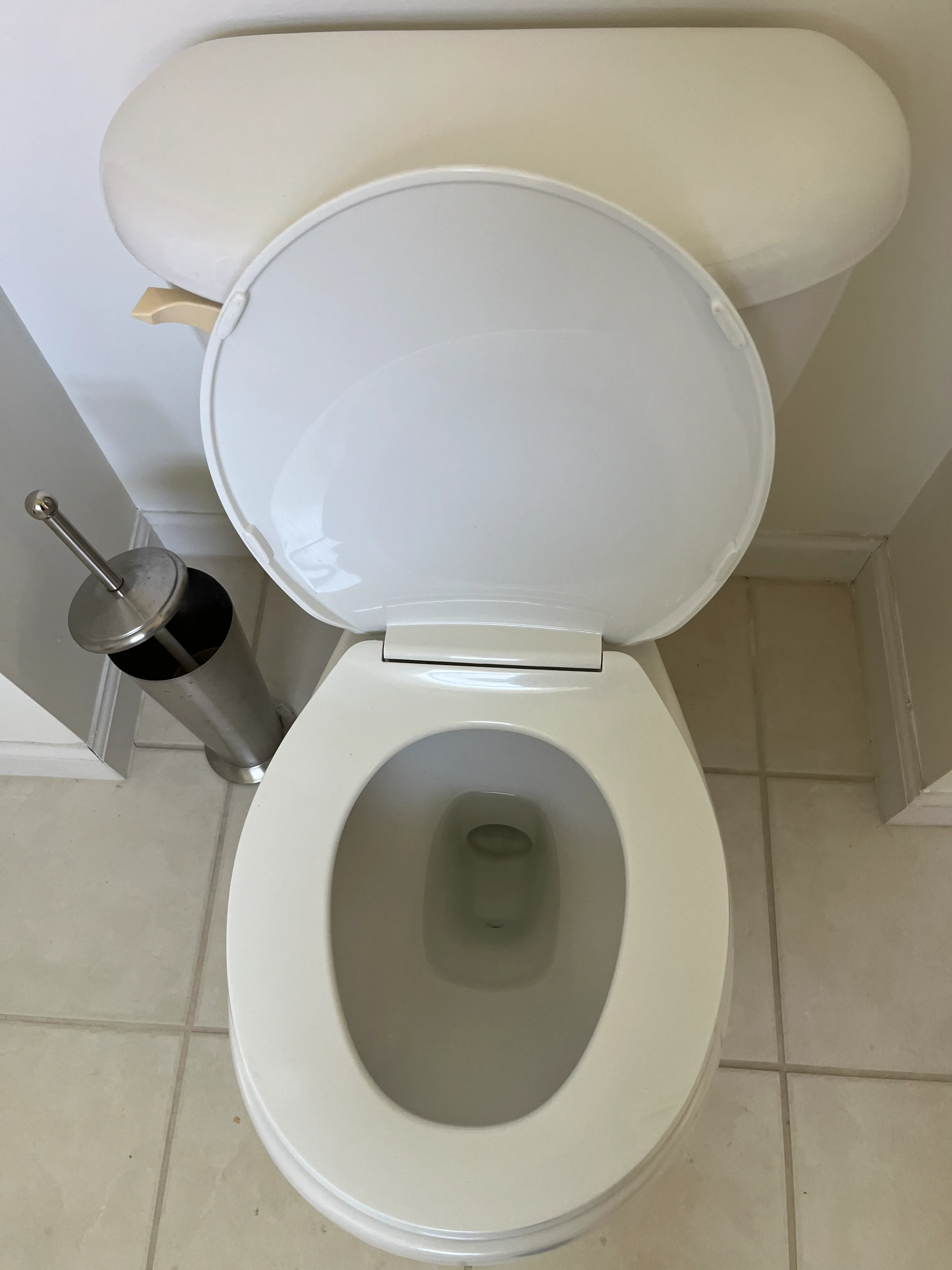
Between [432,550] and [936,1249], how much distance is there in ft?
2.95

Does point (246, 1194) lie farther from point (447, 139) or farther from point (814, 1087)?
point (447, 139)

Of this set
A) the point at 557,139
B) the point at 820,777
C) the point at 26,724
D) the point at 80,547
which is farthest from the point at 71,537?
the point at 820,777

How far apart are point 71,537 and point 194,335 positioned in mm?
269

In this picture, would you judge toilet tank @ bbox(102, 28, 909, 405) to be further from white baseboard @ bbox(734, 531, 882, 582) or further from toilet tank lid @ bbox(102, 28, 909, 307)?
white baseboard @ bbox(734, 531, 882, 582)

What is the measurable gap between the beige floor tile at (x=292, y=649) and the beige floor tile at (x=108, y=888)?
147 mm

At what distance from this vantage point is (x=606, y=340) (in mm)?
552

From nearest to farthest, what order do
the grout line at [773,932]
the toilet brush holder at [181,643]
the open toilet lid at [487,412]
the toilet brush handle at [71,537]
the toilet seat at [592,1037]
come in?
1. the open toilet lid at [487,412]
2. the toilet seat at [592,1037]
3. the toilet brush handle at [71,537]
4. the toilet brush holder at [181,643]
5. the grout line at [773,932]

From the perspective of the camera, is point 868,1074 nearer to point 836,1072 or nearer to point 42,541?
point 836,1072

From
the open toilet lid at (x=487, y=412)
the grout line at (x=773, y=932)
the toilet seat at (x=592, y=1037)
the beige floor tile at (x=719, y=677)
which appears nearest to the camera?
the open toilet lid at (x=487, y=412)

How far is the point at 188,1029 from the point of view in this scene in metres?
1.02

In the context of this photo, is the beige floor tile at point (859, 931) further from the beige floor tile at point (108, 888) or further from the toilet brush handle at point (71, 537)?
the toilet brush handle at point (71, 537)

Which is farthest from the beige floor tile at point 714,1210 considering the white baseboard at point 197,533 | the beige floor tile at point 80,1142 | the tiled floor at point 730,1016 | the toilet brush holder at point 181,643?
the white baseboard at point 197,533

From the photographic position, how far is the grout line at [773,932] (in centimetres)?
93

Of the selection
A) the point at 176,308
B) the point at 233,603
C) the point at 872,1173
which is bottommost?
the point at 872,1173
